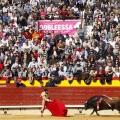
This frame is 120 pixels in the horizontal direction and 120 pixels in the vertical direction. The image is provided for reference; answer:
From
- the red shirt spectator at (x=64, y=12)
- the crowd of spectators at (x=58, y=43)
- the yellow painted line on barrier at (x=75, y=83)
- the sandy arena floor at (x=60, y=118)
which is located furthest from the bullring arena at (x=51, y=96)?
the red shirt spectator at (x=64, y=12)

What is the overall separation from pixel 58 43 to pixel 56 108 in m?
2.93

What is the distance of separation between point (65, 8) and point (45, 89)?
204 inches

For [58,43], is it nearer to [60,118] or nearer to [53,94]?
[53,94]

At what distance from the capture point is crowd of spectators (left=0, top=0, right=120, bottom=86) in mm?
23891

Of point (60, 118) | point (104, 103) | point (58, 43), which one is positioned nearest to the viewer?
point (60, 118)

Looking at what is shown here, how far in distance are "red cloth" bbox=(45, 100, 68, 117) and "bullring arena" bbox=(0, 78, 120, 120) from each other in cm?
45

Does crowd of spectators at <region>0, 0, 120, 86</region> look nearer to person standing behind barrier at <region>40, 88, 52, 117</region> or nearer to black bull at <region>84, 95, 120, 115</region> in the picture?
black bull at <region>84, 95, 120, 115</region>

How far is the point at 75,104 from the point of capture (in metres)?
24.5

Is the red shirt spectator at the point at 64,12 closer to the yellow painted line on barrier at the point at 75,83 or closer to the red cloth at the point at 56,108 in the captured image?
the yellow painted line on barrier at the point at 75,83

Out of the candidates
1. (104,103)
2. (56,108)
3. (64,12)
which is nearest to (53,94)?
(56,108)

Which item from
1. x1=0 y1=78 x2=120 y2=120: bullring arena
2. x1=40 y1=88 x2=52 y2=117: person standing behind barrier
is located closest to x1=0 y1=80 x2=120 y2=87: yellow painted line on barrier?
x1=0 y1=78 x2=120 y2=120: bullring arena

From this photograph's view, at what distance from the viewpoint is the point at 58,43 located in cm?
2514

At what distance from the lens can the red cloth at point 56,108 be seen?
23.0 meters

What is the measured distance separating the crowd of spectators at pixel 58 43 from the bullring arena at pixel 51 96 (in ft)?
0.98
